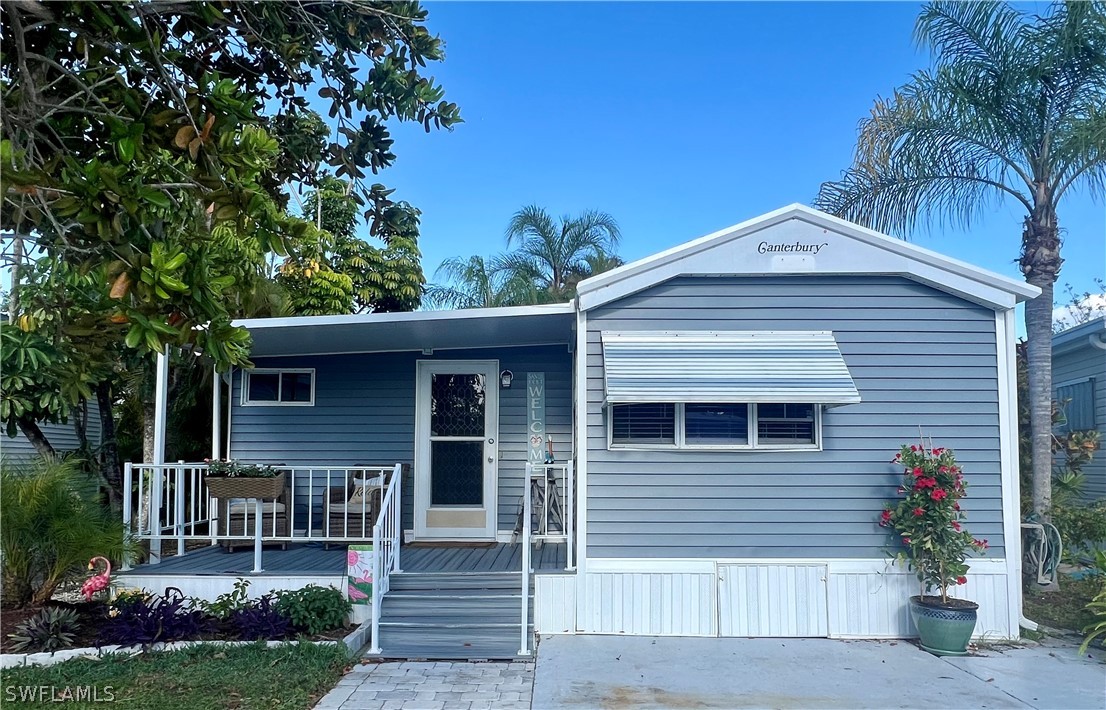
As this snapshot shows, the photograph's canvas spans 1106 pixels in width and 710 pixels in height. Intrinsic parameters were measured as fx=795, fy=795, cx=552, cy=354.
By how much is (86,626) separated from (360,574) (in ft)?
7.02

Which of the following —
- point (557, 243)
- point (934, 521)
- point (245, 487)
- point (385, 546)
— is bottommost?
Result: point (385, 546)

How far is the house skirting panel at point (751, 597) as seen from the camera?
6.54 meters

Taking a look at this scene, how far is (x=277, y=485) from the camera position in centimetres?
714

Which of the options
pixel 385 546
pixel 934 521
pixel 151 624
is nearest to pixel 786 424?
pixel 934 521

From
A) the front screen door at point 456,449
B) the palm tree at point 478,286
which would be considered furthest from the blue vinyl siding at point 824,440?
the palm tree at point 478,286

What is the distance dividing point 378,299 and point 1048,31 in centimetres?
1150

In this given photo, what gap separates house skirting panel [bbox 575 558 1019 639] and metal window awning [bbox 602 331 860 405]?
145 cm

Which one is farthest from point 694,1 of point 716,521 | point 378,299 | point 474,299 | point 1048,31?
point 474,299

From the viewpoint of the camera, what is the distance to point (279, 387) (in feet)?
28.5

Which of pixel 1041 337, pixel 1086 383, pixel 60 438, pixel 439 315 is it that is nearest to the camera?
pixel 439 315

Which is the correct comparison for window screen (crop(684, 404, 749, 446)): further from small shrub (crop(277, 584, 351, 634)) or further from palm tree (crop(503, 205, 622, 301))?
palm tree (crop(503, 205, 622, 301))

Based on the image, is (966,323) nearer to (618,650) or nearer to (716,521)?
(716,521)

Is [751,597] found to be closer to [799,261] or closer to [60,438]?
[799,261]

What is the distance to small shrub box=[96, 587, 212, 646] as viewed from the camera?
5879 mm
